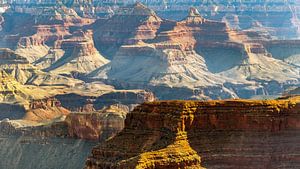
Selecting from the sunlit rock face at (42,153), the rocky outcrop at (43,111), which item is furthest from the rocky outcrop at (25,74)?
the sunlit rock face at (42,153)

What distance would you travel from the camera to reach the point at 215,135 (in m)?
52.9

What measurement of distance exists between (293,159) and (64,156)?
36577mm

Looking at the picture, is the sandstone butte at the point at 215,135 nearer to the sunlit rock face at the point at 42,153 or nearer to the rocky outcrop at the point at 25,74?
the sunlit rock face at the point at 42,153

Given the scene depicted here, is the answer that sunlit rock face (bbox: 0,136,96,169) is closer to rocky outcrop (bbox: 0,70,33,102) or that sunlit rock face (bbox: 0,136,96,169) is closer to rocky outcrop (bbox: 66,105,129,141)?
rocky outcrop (bbox: 66,105,129,141)

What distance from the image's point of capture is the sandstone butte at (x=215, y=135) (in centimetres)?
5159

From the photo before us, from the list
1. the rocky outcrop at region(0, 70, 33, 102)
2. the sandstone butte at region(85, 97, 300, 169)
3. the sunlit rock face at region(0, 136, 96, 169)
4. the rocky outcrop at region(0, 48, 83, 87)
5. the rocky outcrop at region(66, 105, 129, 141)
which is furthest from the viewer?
the rocky outcrop at region(0, 48, 83, 87)

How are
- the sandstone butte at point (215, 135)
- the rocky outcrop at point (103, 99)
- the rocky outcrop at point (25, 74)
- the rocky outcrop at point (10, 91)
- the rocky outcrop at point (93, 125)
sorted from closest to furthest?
the sandstone butte at point (215, 135) < the rocky outcrop at point (93, 125) < the rocky outcrop at point (10, 91) < the rocky outcrop at point (103, 99) < the rocky outcrop at point (25, 74)

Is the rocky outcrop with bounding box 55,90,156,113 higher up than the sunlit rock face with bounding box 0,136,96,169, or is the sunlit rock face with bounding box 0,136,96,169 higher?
the sunlit rock face with bounding box 0,136,96,169

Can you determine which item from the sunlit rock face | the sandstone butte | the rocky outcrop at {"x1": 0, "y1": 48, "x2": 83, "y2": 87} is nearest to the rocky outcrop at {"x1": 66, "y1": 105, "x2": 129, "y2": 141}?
the sunlit rock face

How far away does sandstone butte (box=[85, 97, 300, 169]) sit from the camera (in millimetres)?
51594

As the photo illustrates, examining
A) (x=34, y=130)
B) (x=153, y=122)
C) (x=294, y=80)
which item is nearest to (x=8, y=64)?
(x=294, y=80)

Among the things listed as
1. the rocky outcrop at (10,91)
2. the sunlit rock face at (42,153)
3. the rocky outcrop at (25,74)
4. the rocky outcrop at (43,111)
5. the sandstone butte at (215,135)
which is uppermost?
the sandstone butte at (215,135)

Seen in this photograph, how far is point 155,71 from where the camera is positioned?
19500cm

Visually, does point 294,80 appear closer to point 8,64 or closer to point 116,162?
point 8,64
